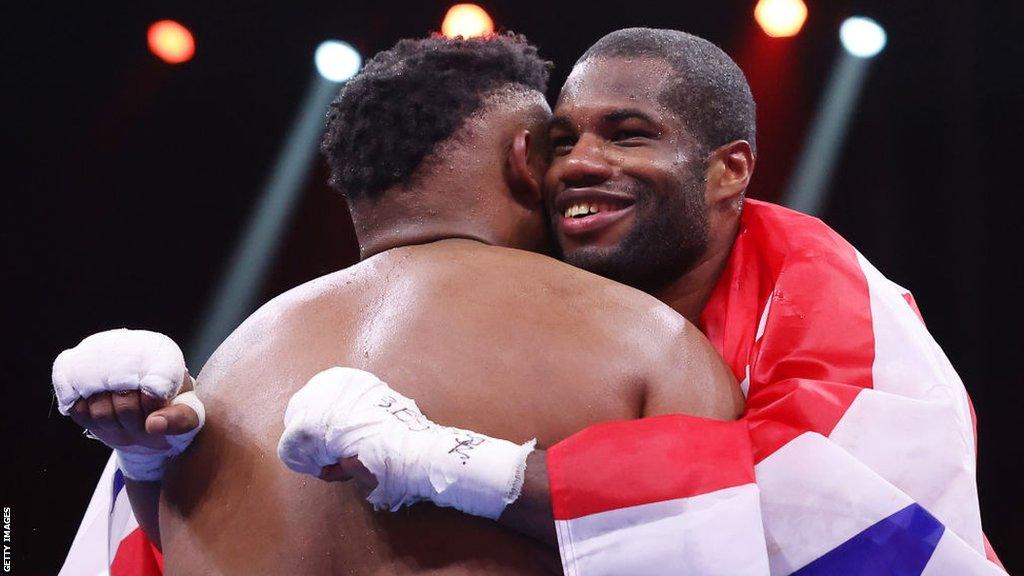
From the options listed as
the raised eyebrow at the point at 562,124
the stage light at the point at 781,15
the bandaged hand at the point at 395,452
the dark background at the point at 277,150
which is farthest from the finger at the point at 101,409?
the stage light at the point at 781,15

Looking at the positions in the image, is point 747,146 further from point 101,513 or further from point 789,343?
point 101,513

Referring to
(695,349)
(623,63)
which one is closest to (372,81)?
(623,63)

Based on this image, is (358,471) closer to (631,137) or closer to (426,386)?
(426,386)

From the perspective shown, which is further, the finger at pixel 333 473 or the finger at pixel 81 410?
the finger at pixel 81 410

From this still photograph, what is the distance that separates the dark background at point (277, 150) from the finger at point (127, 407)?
2438 millimetres

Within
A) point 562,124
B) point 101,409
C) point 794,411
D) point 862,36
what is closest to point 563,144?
point 562,124

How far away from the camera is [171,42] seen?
366 centimetres

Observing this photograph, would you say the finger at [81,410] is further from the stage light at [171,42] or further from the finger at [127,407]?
the stage light at [171,42]

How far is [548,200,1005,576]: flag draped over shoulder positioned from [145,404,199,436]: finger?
0.45 metres

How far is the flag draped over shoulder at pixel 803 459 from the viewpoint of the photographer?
1.24 metres

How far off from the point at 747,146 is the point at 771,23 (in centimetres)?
157

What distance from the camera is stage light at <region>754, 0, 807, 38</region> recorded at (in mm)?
3508

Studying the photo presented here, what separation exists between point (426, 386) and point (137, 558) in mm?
786

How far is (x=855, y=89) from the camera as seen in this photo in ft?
11.7
